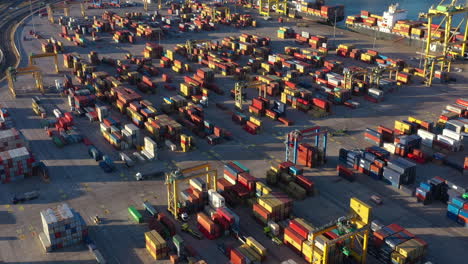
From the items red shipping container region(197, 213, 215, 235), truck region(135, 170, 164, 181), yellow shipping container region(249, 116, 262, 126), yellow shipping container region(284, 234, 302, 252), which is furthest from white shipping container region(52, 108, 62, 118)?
yellow shipping container region(284, 234, 302, 252)

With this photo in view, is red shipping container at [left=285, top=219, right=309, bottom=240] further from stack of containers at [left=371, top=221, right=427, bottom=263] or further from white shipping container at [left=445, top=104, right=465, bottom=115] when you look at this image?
white shipping container at [left=445, top=104, right=465, bottom=115]

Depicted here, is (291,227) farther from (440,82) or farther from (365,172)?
(440,82)

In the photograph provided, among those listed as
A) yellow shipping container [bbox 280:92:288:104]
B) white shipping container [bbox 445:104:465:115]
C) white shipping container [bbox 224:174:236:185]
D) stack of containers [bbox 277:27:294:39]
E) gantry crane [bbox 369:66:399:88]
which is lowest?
white shipping container [bbox 224:174:236:185]

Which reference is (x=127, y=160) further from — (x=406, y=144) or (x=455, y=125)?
(x=455, y=125)

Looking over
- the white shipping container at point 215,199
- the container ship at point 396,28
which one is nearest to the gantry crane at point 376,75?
the container ship at point 396,28

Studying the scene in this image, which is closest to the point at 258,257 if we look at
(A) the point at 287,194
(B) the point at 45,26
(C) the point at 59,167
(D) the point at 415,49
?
(A) the point at 287,194

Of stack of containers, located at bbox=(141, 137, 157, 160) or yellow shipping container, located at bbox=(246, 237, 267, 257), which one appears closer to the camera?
yellow shipping container, located at bbox=(246, 237, 267, 257)
